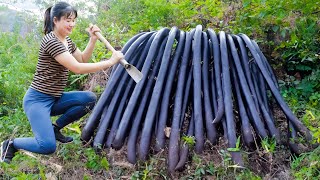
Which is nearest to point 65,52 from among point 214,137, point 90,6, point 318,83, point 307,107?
point 214,137

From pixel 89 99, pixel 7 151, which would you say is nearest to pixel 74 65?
pixel 89 99

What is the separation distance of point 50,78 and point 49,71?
63mm

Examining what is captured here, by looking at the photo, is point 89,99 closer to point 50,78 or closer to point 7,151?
point 50,78

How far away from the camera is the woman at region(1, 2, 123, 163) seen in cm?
287

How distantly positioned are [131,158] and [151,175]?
25cm

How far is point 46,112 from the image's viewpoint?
2988mm

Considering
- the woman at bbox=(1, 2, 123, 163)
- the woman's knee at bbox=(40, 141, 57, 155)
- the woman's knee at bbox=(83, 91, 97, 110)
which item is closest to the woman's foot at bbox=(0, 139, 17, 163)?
the woman at bbox=(1, 2, 123, 163)

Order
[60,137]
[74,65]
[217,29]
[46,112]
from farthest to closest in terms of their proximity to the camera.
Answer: [217,29] → [60,137] → [46,112] → [74,65]

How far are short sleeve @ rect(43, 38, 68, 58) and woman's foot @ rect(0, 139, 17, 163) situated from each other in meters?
0.84

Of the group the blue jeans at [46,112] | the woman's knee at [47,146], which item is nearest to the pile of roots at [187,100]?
the blue jeans at [46,112]

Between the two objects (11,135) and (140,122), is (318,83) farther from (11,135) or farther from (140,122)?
(11,135)

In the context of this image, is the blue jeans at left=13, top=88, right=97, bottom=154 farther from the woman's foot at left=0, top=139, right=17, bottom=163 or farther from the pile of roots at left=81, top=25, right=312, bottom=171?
the pile of roots at left=81, top=25, right=312, bottom=171

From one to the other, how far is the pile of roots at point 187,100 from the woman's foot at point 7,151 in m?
0.60

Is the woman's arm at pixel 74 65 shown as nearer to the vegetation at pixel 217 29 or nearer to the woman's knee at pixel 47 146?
the woman's knee at pixel 47 146
